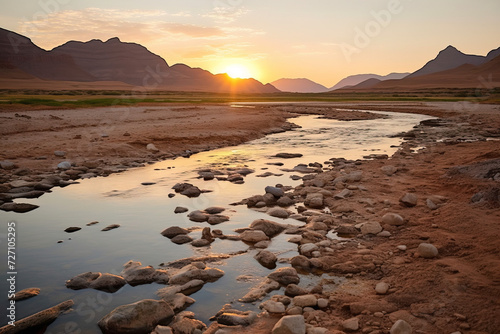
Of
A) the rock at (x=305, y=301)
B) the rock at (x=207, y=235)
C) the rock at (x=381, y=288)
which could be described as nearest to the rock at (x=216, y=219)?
the rock at (x=207, y=235)

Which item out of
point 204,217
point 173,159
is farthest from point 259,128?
point 204,217

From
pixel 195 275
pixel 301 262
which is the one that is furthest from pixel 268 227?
pixel 195 275

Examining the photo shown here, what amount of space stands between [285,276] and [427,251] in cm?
232

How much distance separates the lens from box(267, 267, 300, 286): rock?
551cm

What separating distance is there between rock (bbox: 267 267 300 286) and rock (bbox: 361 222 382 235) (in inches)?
91.9

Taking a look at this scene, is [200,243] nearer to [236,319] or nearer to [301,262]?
[301,262]

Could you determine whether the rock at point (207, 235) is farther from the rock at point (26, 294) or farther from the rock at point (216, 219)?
the rock at point (26, 294)

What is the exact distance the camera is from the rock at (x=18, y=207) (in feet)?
30.4

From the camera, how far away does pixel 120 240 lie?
731 centimetres

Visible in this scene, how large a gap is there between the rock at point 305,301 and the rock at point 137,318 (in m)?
1.64

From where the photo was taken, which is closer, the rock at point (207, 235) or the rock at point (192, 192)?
the rock at point (207, 235)

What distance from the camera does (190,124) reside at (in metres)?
26.5

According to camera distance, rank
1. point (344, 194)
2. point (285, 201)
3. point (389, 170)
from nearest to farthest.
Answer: point (285, 201) < point (344, 194) < point (389, 170)

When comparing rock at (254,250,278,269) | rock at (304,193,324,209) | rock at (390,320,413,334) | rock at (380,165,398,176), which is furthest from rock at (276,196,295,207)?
rock at (390,320,413,334)
